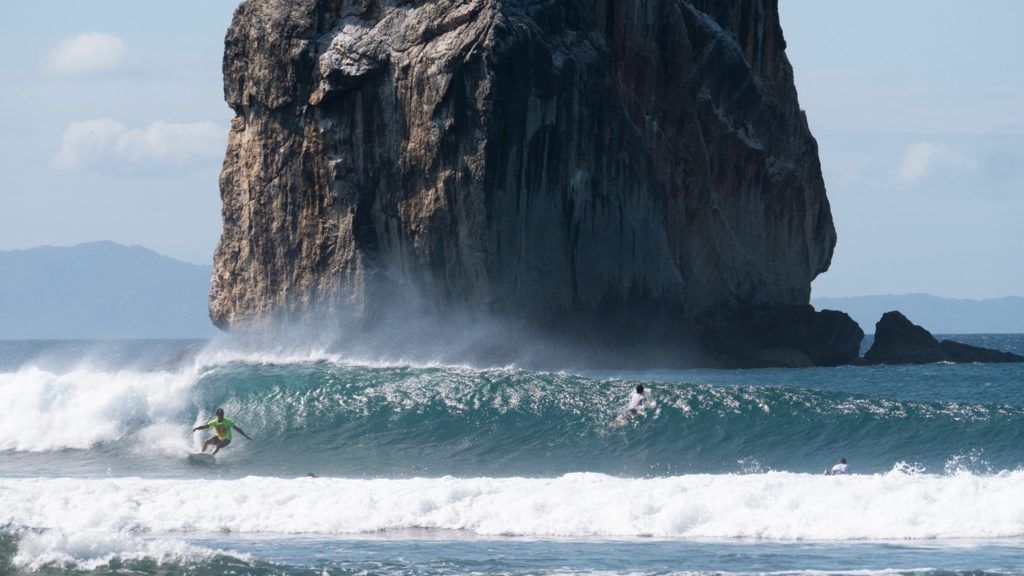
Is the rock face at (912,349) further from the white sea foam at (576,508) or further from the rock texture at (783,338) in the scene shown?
the white sea foam at (576,508)

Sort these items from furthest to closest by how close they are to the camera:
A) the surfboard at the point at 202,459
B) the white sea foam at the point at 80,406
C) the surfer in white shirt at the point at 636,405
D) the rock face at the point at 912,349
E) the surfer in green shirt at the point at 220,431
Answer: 1. the rock face at the point at 912,349
2. the white sea foam at the point at 80,406
3. the surfer in white shirt at the point at 636,405
4. the surfer in green shirt at the point at 220,431
5. the surfboard at the point at 202,459

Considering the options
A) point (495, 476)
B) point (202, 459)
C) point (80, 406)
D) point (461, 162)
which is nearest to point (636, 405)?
point (495, 476)

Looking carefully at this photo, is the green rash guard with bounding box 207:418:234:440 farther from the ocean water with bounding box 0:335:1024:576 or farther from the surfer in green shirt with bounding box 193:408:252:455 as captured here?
the ocean water with bounding box 0:335:1024:576

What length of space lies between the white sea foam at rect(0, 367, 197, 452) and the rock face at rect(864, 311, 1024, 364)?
34.7 metres

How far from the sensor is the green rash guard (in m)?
28.1

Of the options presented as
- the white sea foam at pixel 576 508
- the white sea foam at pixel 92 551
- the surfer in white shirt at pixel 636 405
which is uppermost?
the surfer in white shirt at pixel 636 405

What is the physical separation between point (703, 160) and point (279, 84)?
51.3 feet

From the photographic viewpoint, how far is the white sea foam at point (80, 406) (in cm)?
3053

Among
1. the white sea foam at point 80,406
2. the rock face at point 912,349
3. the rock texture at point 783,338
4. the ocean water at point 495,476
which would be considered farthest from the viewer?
the rock face at point 912,349

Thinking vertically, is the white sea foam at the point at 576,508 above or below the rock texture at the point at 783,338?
below

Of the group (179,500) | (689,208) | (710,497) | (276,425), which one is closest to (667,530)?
(710,497)

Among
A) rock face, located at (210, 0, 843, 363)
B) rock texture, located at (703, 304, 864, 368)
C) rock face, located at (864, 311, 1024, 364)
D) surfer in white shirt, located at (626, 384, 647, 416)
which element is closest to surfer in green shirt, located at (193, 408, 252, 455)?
surfer in white shirt, located at (626, 384, 647, 416)

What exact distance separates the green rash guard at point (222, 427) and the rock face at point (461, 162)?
1643 centimetres

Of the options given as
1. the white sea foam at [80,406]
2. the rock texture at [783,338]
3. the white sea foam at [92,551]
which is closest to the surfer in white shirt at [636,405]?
the white sea foam at [80,406]
